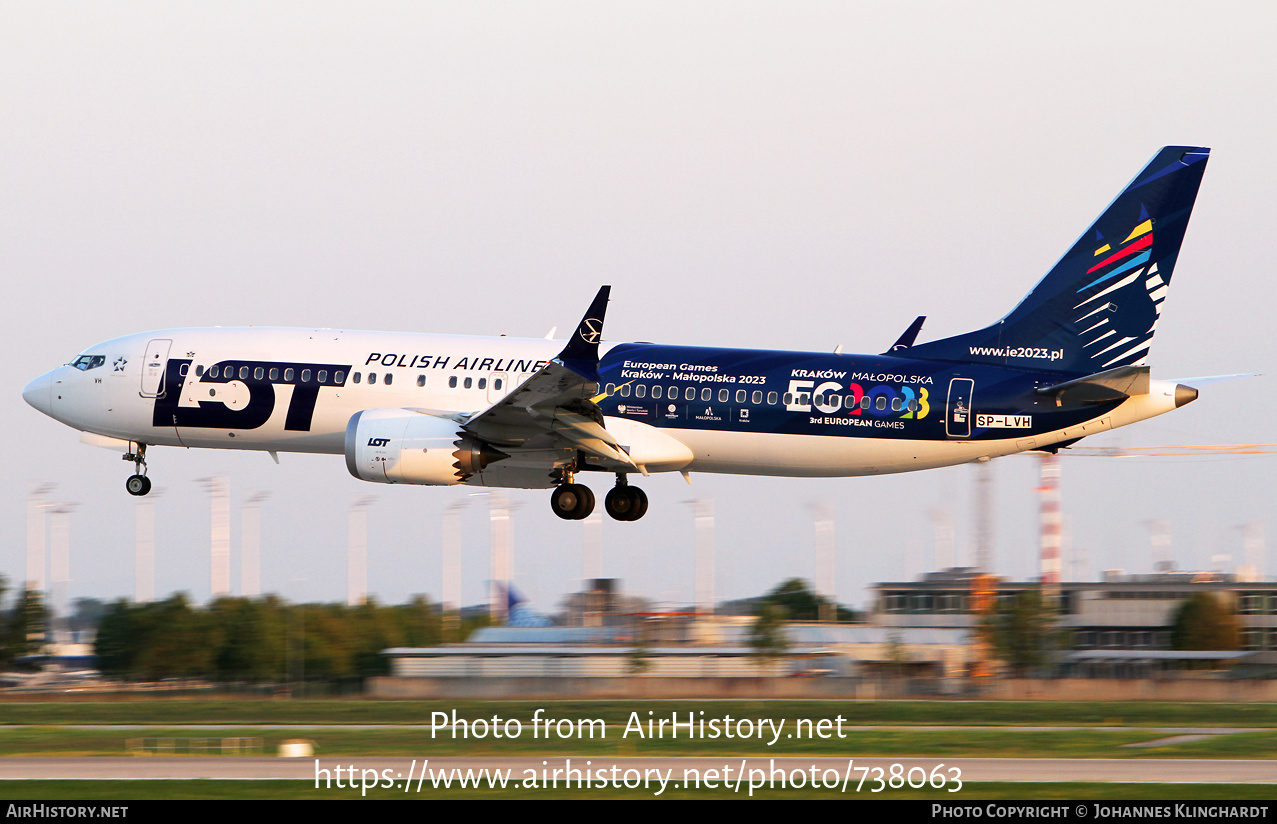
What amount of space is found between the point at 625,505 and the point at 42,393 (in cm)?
1835

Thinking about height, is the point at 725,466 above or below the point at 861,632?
above

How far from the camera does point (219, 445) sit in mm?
43281

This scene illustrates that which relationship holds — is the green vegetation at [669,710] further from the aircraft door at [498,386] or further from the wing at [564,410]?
the aircraft door at [498,386]

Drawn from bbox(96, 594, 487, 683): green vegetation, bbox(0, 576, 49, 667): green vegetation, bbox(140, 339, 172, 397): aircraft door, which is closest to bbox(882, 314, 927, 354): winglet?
bbox(140, 339, 172, 397): aircraft door

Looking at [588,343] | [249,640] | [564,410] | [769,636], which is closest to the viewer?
[588,343]

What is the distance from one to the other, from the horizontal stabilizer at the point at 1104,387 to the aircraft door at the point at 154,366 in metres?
24.6

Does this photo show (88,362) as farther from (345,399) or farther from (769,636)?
(769,636)

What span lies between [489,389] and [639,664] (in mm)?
31709

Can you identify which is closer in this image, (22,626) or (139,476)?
(139,476)

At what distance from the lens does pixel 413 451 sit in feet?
130

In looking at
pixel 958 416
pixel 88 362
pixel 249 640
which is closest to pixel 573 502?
pixel 958 416
